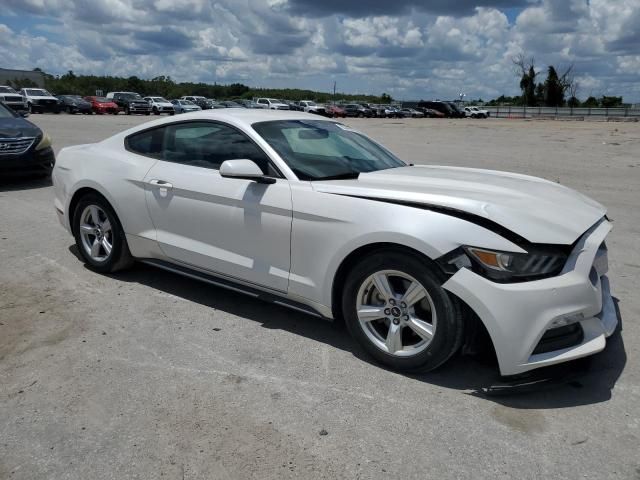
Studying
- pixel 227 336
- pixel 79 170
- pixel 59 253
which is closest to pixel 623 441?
pixel 227 336

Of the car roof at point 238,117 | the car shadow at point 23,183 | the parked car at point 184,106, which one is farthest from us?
the parked car at point 184,106

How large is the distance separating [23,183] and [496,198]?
356 inches

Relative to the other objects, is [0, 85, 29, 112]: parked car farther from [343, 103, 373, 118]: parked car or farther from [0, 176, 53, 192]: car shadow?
[0, 176, 53, 192]: car shadow

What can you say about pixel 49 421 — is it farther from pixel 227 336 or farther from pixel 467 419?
pixel 467 419

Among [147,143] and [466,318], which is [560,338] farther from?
[147,143]

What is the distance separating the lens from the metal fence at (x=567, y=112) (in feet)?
176

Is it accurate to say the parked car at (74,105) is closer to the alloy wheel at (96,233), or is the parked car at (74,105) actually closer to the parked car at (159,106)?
the parked car at (159,106)

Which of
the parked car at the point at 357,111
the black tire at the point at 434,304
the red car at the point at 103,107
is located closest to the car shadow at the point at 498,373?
the black tire at the point at 434,304

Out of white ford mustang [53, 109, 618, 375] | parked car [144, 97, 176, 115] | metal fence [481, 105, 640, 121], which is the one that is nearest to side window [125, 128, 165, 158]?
white ford mustang [53, 109, 618, 375]

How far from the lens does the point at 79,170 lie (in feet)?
16.4

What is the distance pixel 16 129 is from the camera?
9.16 meters

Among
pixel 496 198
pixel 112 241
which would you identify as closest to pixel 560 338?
pixel 496 198

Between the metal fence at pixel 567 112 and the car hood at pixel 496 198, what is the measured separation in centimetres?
5576

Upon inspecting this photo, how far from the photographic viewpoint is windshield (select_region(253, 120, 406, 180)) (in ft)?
12.9
